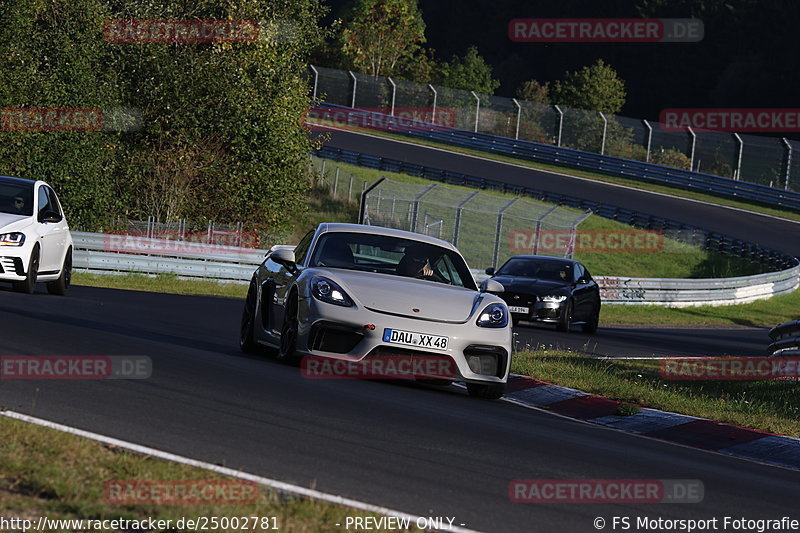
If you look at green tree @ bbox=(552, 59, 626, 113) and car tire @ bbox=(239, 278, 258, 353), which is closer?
car tire @ bbox=(239, 278, 258, 353)

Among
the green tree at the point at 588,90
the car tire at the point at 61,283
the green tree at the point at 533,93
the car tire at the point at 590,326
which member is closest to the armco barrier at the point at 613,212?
the car tire at the point at 590,326

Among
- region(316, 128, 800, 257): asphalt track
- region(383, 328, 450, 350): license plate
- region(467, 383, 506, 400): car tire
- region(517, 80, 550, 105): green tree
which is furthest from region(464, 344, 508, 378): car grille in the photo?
region(517, 80, 550, 105): green tree

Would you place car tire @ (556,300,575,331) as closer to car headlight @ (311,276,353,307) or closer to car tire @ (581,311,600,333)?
car tire @ (581,311,600,333)

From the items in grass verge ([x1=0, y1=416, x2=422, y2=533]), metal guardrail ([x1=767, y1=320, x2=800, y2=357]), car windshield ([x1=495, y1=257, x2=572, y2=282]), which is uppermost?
grass verge ([x1=0, y1=416, x2=422, y2=533])

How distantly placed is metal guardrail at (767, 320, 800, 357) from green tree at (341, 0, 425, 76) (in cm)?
7359

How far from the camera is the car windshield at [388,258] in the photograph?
11867 millimetres

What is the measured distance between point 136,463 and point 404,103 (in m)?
59.1

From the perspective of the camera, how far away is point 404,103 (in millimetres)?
64625

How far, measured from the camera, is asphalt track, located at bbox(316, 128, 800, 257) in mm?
47216

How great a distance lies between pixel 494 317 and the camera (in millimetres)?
11211

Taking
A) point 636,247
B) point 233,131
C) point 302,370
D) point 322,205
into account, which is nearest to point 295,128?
point 233,131

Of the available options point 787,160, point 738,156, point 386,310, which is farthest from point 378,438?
point 738,156

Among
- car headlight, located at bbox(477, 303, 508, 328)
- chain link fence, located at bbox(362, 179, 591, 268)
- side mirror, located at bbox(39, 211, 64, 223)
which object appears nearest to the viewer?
car headlight, located at bbox(477, 303, 508, 328)

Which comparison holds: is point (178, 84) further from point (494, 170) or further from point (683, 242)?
point (494, 170)
